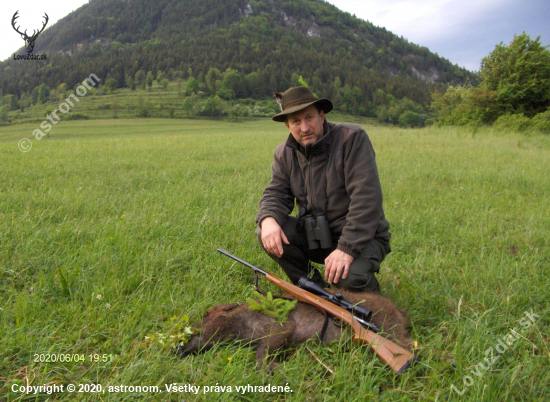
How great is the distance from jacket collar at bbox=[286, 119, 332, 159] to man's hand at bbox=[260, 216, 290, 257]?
0.69 meters

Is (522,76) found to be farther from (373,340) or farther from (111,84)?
(111,84)

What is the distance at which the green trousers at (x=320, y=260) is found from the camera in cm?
269

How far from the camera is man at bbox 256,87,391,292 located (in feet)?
8.84

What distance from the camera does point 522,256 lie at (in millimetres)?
3600

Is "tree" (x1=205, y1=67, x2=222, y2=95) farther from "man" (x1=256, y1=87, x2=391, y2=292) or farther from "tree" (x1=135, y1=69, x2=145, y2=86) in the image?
"man" (x1=256, y1=87, x2=391, y2=292)

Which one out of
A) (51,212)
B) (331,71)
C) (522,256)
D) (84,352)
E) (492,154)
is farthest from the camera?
(331,71)

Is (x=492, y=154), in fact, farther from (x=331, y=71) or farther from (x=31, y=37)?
(x=331, y=71)

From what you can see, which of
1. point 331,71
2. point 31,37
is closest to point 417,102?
point 331,71

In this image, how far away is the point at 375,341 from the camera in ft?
6.81

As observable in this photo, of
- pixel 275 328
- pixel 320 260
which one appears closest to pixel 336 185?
pixel 320 260

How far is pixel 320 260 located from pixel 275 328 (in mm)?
1291

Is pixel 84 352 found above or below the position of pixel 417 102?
below

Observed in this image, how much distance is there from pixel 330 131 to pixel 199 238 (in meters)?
1.91

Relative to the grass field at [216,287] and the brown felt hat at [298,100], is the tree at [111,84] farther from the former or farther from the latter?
the brown felt hat at [298,100]
